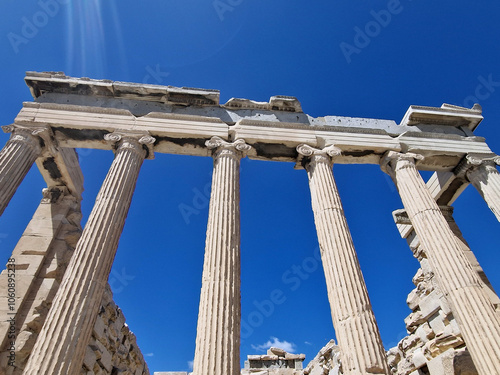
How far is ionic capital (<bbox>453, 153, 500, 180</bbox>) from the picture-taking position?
14.6 meters

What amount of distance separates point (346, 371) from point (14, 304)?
11.4 metres

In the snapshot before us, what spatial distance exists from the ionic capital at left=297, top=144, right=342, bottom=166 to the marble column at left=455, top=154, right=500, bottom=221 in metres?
5.96

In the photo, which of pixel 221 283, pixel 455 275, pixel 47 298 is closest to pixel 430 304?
pixel 455 275

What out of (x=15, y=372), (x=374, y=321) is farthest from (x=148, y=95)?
(x=374, y=321)

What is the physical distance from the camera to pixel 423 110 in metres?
15.8

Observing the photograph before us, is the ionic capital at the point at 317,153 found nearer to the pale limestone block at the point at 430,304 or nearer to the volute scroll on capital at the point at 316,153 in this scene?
the volute scroll on capital at the point at 316,153

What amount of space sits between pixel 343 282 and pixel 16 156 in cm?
1161

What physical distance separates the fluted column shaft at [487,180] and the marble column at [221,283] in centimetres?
1016

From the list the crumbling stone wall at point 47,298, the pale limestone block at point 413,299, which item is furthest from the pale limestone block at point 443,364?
the crumbling stone wall at point 47,298

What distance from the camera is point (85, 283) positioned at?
8.87 m

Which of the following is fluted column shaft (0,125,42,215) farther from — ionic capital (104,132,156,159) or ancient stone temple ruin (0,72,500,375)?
ionic capital (104,132,156,159)

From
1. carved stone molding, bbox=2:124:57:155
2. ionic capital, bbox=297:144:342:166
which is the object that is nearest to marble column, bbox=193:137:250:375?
ionic capital, bbox=297:144:342:166

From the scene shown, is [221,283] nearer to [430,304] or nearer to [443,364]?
[443,364]

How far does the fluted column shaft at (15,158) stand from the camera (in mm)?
11094
